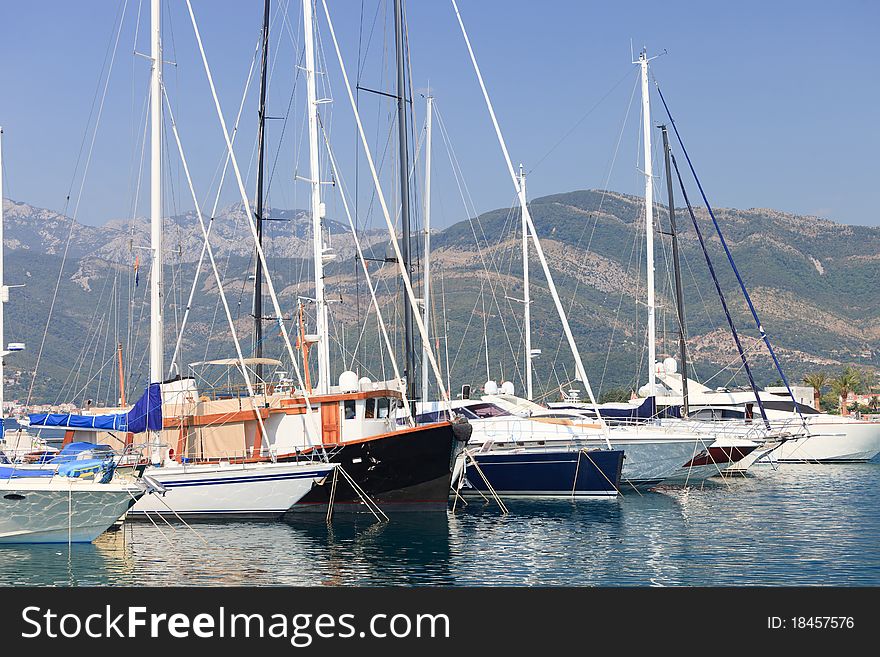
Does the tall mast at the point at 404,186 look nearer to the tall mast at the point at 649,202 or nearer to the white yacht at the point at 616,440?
the white yacht at the point at 616,440

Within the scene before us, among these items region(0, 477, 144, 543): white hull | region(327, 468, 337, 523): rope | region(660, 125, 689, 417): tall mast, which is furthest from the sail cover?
region(660, 125, 689, 417): tall mast

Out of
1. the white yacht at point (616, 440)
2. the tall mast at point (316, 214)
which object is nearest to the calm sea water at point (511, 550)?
the white yacht at point (616, 440)

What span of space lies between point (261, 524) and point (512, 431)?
11.0 meters

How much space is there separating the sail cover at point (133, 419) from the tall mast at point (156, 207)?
0.52 m

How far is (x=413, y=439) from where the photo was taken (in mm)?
29500

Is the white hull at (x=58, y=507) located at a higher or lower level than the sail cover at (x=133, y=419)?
lower

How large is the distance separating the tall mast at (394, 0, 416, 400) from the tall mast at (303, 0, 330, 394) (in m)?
2.66

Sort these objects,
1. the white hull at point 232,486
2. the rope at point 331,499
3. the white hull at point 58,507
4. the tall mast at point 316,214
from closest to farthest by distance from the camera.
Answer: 1. the white hull at point 58,507
2. the white hull at point 232,486
3. the rope at point 331,499
4. the tall mast at point 316,214

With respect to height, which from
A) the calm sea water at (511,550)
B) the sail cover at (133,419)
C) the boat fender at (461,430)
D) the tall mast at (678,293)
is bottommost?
the calm sea water at (511,550)

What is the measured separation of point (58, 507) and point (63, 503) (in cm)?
16

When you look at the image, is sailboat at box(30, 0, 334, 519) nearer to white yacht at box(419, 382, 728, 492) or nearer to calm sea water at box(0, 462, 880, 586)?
calm sea water at box(0, 462, 880, 586)

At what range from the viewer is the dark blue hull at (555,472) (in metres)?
35.0
